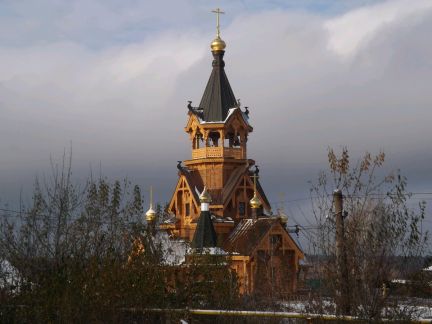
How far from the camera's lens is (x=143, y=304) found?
15.0 metres

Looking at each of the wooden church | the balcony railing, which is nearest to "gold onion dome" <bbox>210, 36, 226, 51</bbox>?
the wooden church

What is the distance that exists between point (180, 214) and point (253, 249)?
20.7ft

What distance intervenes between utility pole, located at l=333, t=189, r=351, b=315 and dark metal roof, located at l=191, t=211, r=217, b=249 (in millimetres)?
17848

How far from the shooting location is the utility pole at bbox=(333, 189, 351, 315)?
12.2m

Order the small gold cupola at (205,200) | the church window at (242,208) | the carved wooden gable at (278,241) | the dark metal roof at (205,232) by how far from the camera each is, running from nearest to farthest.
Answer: the dark metal roof at (205,232)
the carved wooden gable at (278,241)
the small gold cupola at (205,200)
the church window at (242,208)

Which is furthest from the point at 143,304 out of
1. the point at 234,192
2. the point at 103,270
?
the point at 234,192

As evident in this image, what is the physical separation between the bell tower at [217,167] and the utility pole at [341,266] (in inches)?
859

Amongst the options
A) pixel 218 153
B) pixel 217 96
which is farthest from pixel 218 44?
pixel 218 153

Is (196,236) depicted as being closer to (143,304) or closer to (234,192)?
(234,192)

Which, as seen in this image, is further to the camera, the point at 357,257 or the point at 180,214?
the point at 180,214

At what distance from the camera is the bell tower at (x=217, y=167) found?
116 feet

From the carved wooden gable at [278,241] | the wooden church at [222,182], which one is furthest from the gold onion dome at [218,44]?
the carved wooden gable at [278,241]

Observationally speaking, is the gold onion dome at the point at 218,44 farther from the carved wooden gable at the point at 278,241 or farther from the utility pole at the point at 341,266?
the utility pole at the point at 341,266

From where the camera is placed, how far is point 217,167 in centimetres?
3562
